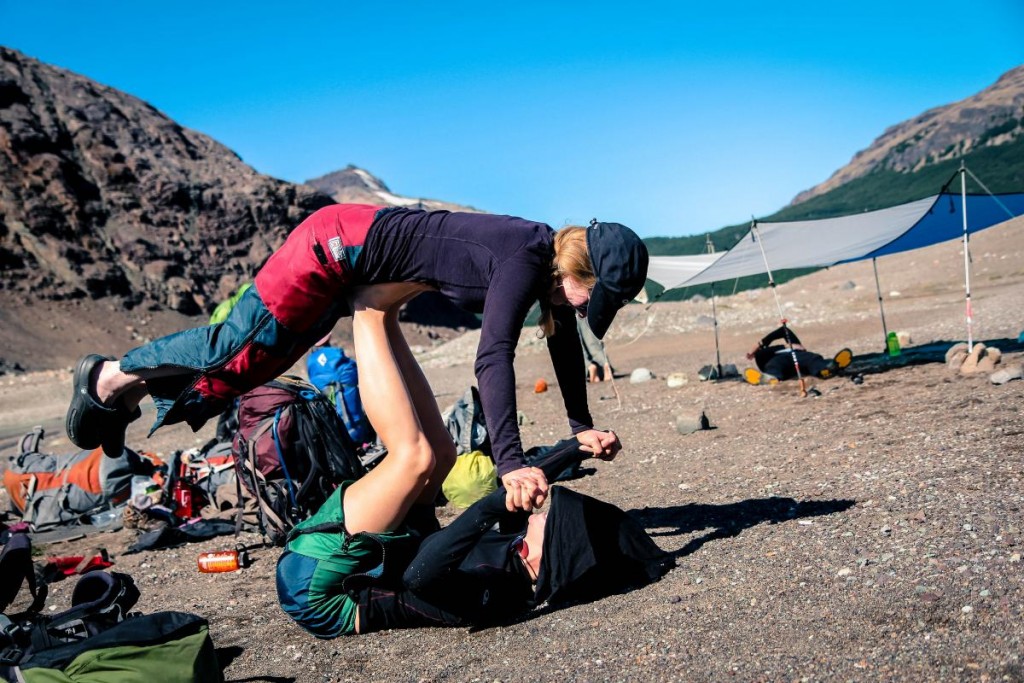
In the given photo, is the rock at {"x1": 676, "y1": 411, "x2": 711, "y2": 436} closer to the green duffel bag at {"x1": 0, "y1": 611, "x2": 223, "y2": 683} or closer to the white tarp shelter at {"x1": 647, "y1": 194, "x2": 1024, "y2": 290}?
the white tarp shelter at {"x1": 647, "y1": 194, "x2": 1024, "y2": 290}

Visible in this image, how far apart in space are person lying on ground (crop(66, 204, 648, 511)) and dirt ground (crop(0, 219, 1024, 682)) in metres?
0.77

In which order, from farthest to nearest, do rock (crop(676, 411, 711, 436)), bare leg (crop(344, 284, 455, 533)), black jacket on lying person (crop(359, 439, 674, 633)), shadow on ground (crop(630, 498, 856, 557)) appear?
rock (crop(676, 411, 711, 436))
shadow on ground (crop(630, 498, 856, 557))
bare leg (crop(344, 284, 455, 533))
black jacket on lying person (crop(359, 439, 674, 633))

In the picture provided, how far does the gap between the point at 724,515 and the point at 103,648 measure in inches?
125

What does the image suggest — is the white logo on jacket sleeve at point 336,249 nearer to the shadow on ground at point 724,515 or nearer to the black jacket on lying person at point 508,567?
the black jacket on lying person at point 508,567

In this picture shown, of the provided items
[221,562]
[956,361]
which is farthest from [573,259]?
[956,361]

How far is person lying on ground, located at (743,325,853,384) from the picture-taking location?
33.0 feet

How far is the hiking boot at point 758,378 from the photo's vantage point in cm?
1027

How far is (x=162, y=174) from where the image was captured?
157 feet

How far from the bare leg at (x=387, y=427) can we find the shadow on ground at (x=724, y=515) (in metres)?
1.40

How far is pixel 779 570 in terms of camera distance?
11.4ft

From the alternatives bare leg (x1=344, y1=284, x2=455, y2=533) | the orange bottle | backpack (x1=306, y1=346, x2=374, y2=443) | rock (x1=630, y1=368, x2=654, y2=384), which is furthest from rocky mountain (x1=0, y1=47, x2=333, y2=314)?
bare leg (x1=344, y1=284, x2=455, y2=533)

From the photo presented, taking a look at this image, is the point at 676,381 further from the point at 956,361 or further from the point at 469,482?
the point at 469,482

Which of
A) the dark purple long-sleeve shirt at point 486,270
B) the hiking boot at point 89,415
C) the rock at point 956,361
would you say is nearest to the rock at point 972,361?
the rock at point 956,361

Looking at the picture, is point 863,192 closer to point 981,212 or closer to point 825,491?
point 981,212
